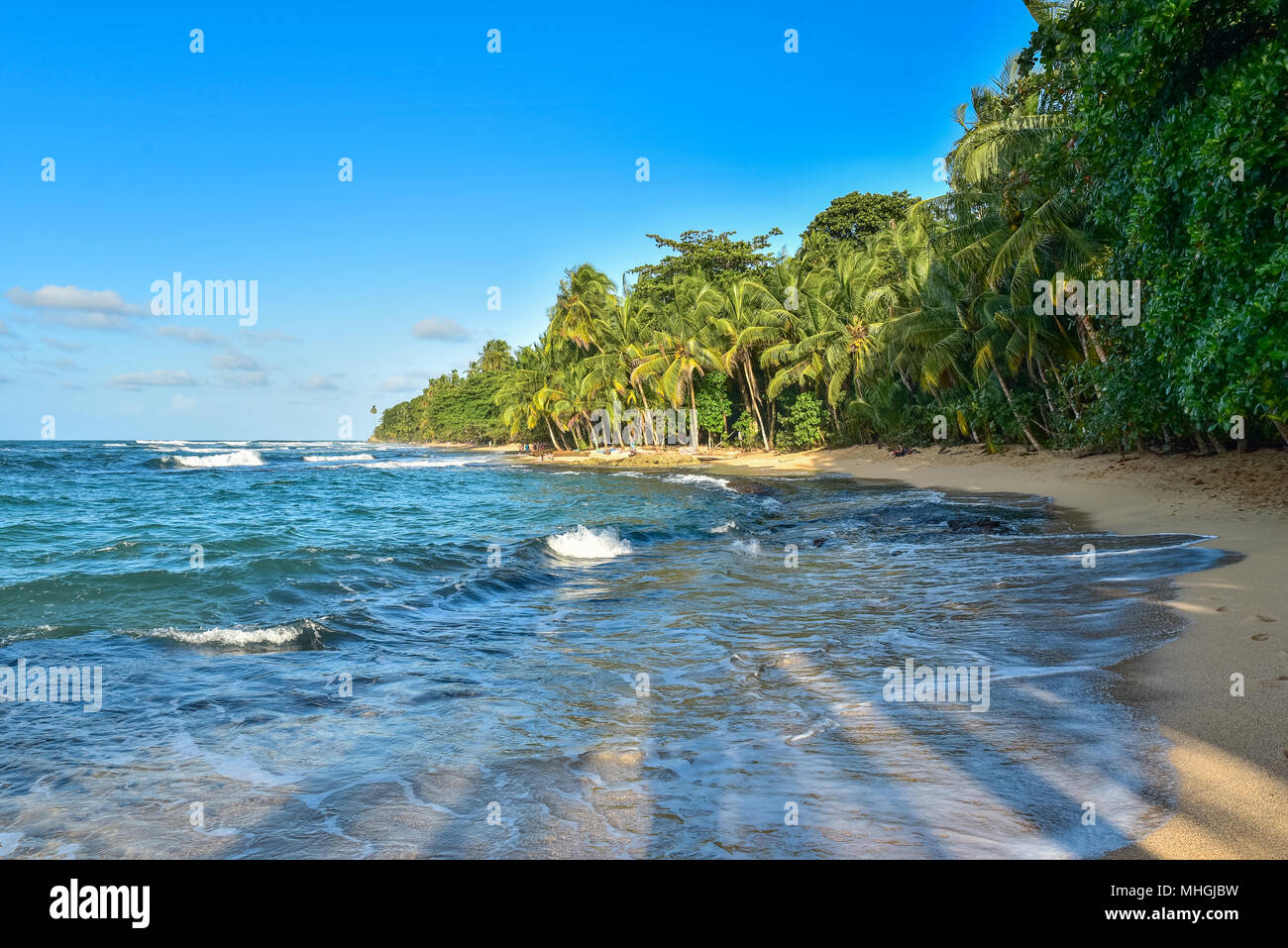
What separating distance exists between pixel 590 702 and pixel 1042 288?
20149 mm

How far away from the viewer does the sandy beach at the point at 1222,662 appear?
310 cm

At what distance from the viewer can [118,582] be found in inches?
438

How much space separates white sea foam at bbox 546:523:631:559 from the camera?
14.4 m

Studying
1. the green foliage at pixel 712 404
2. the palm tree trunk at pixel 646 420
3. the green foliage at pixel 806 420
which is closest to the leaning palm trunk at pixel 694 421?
the green foliage at pixel 712 404

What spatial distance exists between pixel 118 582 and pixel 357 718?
26.3 ft

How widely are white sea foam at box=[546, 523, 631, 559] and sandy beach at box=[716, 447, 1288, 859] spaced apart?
871 cm

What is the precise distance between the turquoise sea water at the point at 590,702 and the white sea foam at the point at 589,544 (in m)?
0.38

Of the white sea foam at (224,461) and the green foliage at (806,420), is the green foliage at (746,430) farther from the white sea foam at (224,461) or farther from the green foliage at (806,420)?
the white sea foam at (224,461)

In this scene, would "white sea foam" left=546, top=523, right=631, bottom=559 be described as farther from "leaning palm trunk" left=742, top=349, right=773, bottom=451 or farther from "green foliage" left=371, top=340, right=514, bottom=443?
"green foliage" left=371, top=340, right=514, bottom=443
